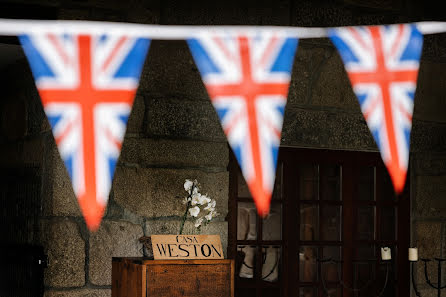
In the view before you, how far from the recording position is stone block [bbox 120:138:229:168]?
352cm

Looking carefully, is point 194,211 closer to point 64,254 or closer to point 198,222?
point 198,222

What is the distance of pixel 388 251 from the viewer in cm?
400

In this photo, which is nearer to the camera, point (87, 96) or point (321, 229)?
point (87, 96)

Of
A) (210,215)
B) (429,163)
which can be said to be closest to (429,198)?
(429,163)

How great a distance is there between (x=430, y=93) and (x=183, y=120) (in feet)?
5.38

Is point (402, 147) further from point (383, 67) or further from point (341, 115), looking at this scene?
point (341, 115)

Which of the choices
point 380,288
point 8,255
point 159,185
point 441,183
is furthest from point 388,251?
point 8,255

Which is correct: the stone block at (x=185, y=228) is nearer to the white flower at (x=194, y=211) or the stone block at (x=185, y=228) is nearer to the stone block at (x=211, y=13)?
the white flower at (x=194, y=211)

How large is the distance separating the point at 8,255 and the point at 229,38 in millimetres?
2110

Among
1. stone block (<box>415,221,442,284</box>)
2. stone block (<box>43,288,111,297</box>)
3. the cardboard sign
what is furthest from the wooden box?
stone block (<box>415,221,442,284</box>)

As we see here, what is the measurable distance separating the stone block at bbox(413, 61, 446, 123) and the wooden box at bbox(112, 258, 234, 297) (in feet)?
5.70

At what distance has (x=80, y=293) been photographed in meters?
3.39

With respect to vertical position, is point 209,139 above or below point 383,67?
Answer: below

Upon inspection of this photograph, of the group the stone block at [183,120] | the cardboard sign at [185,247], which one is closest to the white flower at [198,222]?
the cardboard sign at [185,247]
